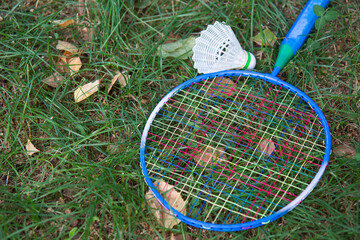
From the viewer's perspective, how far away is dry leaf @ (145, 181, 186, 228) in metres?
2.27

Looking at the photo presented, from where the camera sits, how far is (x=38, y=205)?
2307mm

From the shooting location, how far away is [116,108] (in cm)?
267

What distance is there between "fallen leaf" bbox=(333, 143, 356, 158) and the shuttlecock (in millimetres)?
812

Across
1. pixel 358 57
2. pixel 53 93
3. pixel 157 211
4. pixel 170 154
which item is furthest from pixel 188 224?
pixel 358 57

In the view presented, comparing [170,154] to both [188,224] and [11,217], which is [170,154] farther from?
[11,217]

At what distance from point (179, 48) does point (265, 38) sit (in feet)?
2.15

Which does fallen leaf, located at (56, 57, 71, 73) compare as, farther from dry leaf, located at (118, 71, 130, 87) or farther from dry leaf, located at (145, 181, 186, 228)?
dry leaf, located at (145, 181, 186, 228)

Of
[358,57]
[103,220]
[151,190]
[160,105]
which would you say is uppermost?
[358,57]

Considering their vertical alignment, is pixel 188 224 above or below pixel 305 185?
below

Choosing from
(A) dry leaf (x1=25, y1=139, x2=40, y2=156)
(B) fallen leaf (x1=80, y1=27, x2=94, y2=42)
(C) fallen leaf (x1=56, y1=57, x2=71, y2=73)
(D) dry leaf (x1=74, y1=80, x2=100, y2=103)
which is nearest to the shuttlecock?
(D) dry leaf (x1=74, y1=80, x2=100, y2=103)

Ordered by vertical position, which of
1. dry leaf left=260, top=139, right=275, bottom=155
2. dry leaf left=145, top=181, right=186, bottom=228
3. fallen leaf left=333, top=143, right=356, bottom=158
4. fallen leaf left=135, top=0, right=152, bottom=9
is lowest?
dry leaf left=145, top=181, right=186, bottom=228

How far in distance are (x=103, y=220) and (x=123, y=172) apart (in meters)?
0.32

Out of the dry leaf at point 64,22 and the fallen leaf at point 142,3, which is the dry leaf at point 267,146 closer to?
the fallen leaf at point 142,3

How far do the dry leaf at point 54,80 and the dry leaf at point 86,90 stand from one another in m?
0.18
